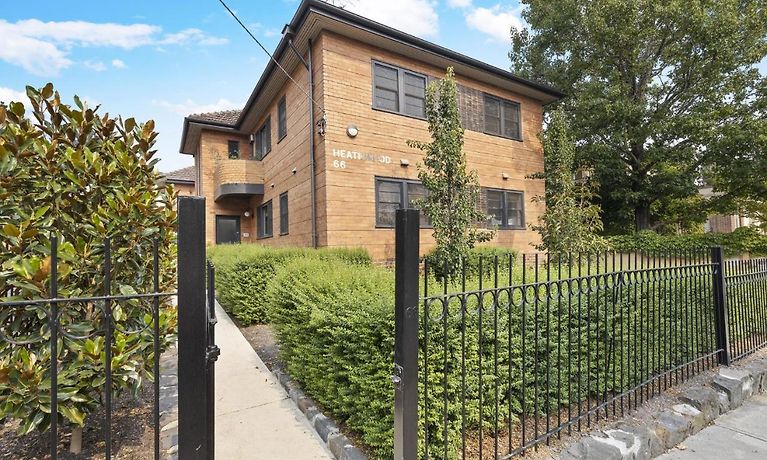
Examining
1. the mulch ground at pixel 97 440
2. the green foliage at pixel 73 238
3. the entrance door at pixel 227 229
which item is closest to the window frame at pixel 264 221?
the entrance door at pixel 227 229

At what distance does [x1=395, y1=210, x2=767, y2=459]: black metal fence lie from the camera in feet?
7.33

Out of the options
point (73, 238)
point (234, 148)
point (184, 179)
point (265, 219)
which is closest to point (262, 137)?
point (234, 148)

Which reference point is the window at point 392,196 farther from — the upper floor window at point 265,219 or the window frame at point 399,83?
the upper floor window at point 265,219

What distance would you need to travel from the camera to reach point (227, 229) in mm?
15703

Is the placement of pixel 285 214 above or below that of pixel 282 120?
below

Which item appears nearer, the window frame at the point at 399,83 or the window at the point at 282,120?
the window frame at the point at 399,83

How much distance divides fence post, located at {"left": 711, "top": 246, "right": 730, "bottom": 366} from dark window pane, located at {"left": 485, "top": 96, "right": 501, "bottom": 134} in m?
7.83

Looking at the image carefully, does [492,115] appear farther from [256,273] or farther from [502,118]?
[256,273]

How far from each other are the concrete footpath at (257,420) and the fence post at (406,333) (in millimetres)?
1166

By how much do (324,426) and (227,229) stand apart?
1413cm

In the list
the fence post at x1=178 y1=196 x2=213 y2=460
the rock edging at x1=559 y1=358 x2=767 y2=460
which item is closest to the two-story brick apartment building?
the rock edging at x1=559 y1=358 x2=767 y2=460

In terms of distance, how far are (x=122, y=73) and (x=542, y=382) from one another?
31.4 feet

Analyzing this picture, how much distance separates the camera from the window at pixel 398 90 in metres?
9.37

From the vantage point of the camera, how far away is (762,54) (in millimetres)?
14422
